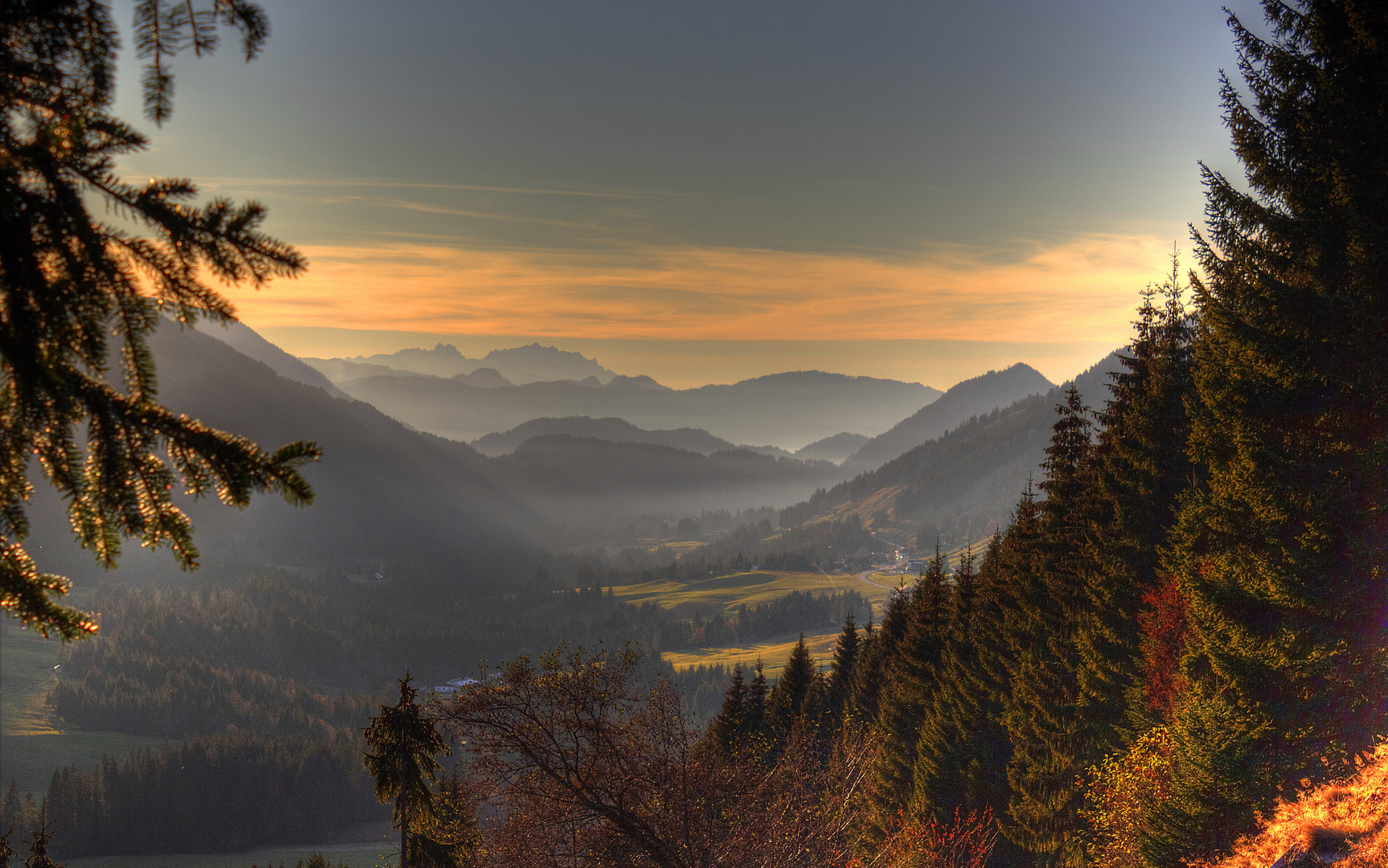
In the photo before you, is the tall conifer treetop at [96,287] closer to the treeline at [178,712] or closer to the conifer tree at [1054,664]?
the conifer tree at [1054,664]

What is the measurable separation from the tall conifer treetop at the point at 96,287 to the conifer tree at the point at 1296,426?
609 inches

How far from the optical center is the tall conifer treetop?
3664 mm

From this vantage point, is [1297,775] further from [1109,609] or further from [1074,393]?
[1074,393]

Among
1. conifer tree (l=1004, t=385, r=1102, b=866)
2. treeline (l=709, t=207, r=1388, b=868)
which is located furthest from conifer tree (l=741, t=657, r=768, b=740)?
conifer tree (l=1004, t=385, r=1102, b=866)

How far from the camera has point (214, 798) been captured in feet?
449

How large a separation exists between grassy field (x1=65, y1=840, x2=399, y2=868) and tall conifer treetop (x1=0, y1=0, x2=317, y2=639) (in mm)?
144436

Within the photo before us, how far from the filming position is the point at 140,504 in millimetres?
4254

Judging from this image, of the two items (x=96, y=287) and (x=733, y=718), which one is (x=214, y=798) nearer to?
(x=733, y=718)

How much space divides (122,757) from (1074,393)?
225429 millimetres

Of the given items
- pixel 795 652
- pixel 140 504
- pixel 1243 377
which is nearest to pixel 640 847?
pixel 140 504

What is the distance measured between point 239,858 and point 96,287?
169670mm

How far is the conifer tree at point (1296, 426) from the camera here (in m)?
12.0

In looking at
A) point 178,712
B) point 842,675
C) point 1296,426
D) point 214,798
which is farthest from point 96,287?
point 178,712

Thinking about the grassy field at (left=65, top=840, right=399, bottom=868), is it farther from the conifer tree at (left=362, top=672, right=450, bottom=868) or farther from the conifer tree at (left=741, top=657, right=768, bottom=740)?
the conifer tree at (left=362, top=672, right=450, bottom=868)
